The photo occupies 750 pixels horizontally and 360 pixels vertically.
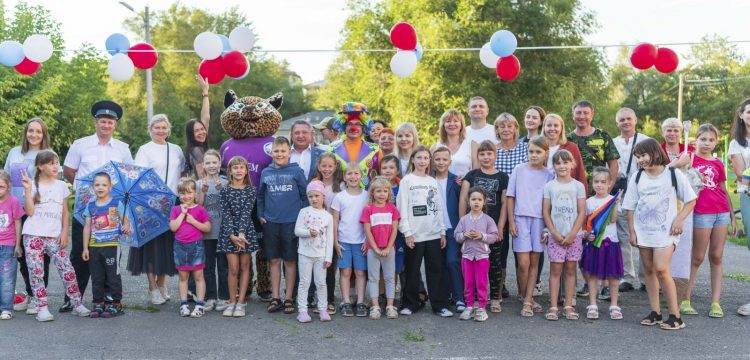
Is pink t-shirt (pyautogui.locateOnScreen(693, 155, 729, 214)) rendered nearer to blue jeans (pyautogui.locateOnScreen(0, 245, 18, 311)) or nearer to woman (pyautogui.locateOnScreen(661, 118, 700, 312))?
woman (pyautogui.locateOnScreen(661, 118, 700, 312))

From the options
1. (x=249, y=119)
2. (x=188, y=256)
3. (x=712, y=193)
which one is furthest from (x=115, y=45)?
(x=712, y=193)

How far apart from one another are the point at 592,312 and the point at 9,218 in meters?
5.23

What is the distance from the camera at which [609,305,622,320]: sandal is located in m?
5.79

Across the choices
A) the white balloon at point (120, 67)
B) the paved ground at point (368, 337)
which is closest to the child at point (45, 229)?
the paved ground at point (368, 337)

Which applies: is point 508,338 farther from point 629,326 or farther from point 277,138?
point 277,138

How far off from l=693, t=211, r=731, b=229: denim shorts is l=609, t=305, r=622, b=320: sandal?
1.09 metres

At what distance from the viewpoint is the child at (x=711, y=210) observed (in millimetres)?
5965

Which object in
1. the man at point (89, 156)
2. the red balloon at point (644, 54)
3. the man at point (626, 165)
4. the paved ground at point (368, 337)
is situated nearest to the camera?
the paved ground at point (368, 337)

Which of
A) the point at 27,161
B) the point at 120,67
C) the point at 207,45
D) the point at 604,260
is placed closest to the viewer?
the point at 604,260

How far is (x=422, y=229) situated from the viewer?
6008 mm

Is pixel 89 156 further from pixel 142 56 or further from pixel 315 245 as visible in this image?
pixel 315 245

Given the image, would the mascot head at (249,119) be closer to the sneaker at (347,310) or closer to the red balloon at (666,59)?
the sneaker at (347,310)

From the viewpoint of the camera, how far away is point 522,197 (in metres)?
5.98

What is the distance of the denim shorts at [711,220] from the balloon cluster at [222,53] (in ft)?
16.9
